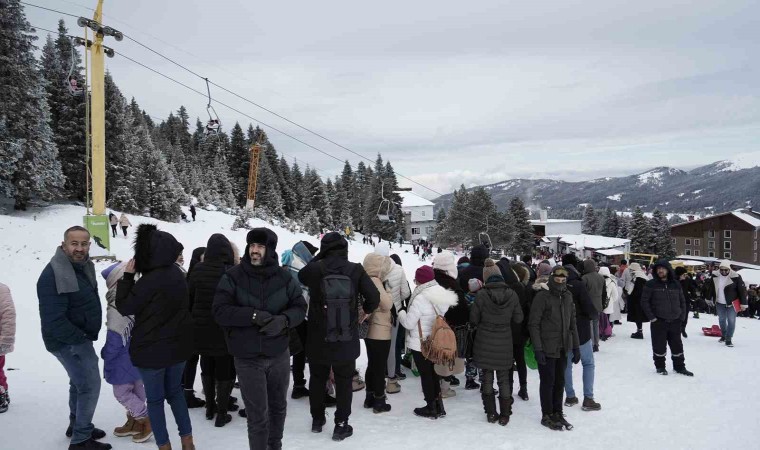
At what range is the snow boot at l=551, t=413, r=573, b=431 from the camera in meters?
5.29

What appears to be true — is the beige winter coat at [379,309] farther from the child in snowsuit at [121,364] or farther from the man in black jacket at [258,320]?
the child in snowsuit at [121,364]

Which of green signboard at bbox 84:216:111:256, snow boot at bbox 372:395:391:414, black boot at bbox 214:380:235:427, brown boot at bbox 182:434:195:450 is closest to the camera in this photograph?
brown boot at bbox 182:434:195:450

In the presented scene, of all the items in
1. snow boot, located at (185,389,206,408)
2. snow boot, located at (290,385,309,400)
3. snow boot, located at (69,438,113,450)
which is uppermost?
snow boot, located at (69,438,113,450)

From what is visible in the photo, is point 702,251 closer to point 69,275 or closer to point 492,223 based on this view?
point 492,223

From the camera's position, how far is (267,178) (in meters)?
A: 56.1

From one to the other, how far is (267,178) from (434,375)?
53319 millimetres

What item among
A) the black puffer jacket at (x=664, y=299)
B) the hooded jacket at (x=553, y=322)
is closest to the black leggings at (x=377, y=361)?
the hooded jacket at (x=553, y=322)

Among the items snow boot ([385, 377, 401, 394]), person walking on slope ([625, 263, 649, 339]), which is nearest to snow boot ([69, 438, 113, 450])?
snow boot ([385, 377, 401, 394])

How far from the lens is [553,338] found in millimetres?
5285

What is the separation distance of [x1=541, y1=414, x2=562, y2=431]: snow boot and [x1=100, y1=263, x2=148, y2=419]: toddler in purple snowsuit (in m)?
4.42

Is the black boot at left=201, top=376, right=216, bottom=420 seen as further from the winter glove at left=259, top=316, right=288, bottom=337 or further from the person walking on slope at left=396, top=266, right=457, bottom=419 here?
the person walking on slope at left=396, top=266, right=457, bottom=419

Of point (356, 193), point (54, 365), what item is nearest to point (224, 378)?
point (54, 365)

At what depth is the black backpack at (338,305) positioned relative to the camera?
4.43m

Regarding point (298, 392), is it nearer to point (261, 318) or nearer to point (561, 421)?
point (261, 318)
